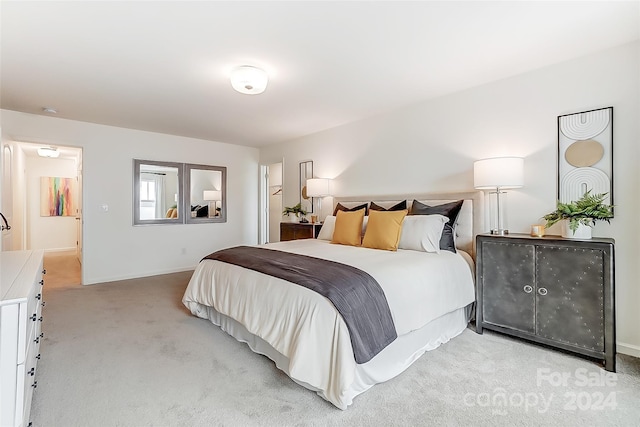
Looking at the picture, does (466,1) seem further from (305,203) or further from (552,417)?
(305,203)

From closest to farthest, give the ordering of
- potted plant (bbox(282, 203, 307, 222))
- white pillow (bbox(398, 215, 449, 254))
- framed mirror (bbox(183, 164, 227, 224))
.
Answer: white pillow (bbox(398, 215, 449, 254)), potted plant (bbox(282, 203, 307, 222)), framed mirror (bbox(183, 164, 227, 224))

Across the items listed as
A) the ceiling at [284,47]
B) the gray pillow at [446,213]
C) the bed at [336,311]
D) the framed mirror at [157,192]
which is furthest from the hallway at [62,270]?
the gray pillow at [446,213]

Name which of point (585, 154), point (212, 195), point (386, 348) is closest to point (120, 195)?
point (212, 195)

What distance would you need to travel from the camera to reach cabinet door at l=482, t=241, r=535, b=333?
2436 millimetres

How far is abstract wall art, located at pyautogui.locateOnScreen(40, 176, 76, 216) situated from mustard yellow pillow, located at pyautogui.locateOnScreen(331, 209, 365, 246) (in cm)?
746

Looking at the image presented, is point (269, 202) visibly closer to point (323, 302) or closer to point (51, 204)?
point (323, 302)

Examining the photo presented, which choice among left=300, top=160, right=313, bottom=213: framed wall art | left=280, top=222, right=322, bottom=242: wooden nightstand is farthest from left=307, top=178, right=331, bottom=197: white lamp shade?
left=300, top=160, right=313, bottom=213: framed wall art

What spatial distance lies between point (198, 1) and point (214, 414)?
2.38 metres

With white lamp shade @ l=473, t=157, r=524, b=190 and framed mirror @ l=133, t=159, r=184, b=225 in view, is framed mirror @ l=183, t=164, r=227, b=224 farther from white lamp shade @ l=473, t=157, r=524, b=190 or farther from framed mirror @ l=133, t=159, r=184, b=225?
white lamp shade @ l=473, t=157, r=524, b=190

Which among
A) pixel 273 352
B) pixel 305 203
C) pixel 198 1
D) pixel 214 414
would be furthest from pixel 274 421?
pixel 305 203

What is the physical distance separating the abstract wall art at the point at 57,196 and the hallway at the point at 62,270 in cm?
102

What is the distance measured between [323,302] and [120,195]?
4.38 m

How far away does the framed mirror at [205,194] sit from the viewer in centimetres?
548

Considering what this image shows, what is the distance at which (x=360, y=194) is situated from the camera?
436 cm
